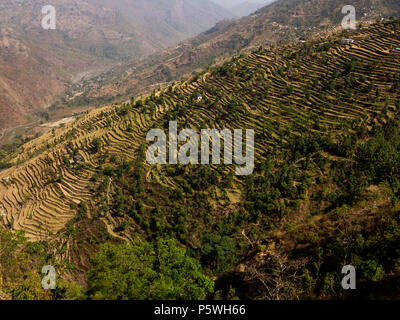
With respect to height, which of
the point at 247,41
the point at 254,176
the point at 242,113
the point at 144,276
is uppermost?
the point at 247,41

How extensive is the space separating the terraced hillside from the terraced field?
0.20 meters

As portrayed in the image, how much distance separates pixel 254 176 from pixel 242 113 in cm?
1444

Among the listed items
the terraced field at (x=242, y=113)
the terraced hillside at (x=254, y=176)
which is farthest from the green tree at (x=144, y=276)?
the terraced field at (x=242, y=113)

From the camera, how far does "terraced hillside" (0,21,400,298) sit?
54.6ft

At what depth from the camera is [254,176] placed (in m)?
27.5

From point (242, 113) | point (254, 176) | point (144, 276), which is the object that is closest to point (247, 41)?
point (242, 113)

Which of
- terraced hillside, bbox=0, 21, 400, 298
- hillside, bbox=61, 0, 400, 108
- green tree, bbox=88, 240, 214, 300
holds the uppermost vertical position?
hillside, bbox=61, 0, 400, 108

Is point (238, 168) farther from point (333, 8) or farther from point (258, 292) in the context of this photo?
point (333, 8)

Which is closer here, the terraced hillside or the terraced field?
the terraced hillside

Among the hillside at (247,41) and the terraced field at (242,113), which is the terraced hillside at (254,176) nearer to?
the terraced field at (242,113)

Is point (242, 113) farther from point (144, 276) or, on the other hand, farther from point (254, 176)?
point (144, 276)

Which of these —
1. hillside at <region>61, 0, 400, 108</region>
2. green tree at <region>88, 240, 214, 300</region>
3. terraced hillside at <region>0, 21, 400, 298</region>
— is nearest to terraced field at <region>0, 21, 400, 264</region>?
terraced hillside at <region>0, 21, 400, 298</region>

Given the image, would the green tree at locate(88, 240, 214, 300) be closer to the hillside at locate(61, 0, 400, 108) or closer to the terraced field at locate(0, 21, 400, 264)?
the terraced field at locate(0, 21, 400, 264)

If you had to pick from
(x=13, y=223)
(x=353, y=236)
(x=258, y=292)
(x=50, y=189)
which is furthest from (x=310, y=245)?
(x=13, y=223)
